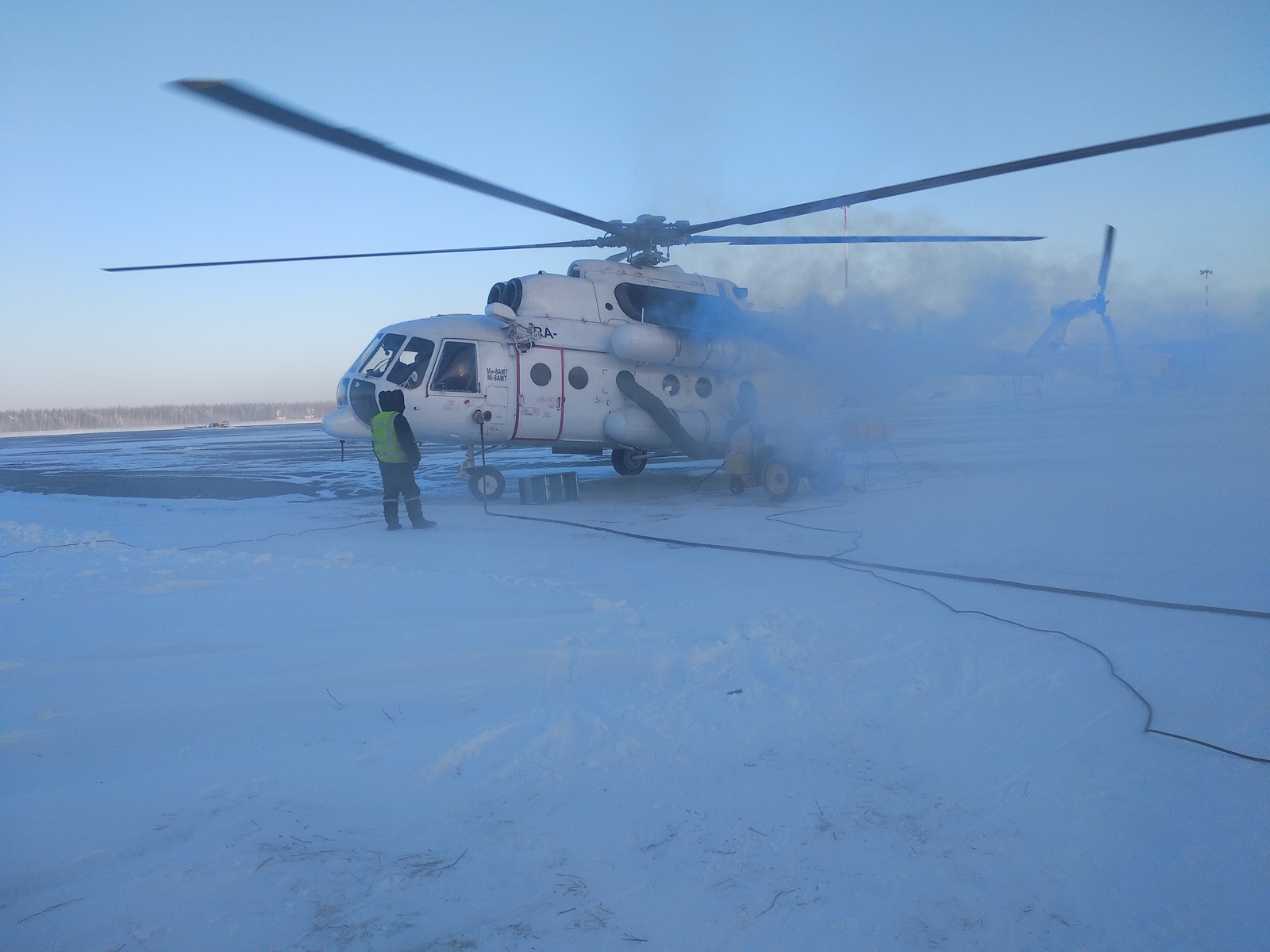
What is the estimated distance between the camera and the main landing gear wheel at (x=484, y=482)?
1142cm

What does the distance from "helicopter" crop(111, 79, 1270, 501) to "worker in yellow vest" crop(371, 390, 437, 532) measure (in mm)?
1680

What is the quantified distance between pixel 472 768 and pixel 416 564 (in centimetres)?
402

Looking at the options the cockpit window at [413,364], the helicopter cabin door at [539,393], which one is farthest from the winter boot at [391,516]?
the helicopter cabin door at [539,393]

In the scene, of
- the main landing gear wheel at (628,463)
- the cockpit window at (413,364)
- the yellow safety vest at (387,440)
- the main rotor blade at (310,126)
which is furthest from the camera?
the main landing gear wheel at (628,463)

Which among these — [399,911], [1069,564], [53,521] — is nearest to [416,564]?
[399,911]

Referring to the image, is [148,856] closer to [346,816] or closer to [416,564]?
[346,816]

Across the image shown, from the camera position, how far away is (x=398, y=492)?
896 cm

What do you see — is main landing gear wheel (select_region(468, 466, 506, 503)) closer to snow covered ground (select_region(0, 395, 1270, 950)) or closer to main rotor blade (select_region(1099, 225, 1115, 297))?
snow covered ground (select_region(0, 395, 1270, 950))

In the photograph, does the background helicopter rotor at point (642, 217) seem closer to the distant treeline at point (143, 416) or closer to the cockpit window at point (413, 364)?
the cockpit window at point (413, 364)

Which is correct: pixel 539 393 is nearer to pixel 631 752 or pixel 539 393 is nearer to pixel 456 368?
pixel 456 368

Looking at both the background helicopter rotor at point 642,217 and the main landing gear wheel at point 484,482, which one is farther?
the main landing gear wheel at point 484,482

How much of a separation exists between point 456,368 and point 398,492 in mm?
2642

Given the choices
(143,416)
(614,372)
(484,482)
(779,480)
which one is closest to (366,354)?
(484,482)

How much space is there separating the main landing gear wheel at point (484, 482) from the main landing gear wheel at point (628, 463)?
10.4ft
